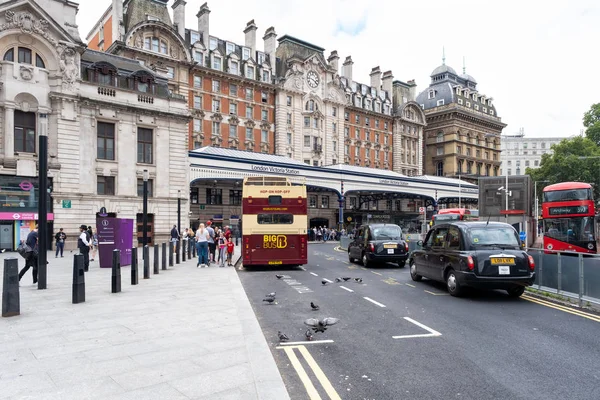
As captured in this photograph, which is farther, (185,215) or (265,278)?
(185,215)

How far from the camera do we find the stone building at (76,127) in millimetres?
28297

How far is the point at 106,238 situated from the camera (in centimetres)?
1747

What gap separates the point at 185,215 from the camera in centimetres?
3569

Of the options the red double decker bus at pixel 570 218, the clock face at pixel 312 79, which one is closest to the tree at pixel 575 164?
the clock face at pixel 312 79

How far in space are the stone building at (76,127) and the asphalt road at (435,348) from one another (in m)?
25.2

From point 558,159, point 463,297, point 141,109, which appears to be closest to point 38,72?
point 141,109

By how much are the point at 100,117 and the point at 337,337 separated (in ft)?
102

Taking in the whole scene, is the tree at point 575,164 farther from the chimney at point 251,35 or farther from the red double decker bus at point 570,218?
the chimney at point 251,35

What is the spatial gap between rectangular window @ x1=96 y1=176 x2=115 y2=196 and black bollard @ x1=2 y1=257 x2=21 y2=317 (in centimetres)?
2631

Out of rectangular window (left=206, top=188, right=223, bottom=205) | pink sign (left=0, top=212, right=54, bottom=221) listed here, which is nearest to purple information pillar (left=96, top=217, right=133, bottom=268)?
pink sign (left=0, top=212, right=54, bottom=221)

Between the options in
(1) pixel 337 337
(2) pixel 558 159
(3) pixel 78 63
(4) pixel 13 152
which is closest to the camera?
(1) pixel 337 337

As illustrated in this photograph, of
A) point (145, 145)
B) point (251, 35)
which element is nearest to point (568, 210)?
point (145, 145)

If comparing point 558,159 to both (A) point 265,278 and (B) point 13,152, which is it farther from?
(B) point 13,152

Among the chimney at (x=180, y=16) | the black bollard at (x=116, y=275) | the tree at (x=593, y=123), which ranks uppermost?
the chimney at (x=180, y=16)
